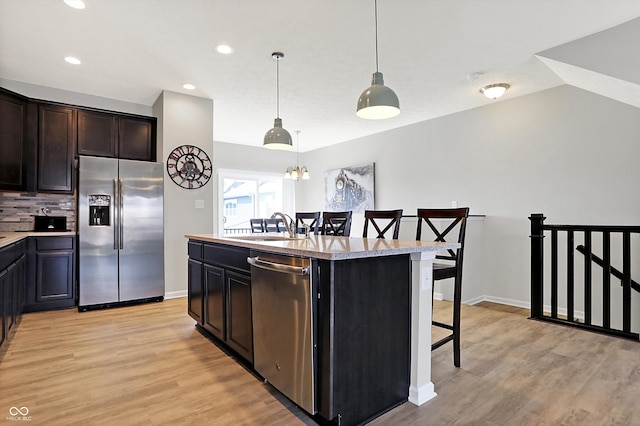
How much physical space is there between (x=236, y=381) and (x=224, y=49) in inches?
107

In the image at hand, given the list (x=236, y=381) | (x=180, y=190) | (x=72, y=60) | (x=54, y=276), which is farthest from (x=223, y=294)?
(x=72, y=60)

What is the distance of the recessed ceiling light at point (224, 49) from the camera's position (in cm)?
307

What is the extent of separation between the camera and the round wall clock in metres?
4.30

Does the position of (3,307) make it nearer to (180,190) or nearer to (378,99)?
(180,190)

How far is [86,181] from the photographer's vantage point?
149 inches

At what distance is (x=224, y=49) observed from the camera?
10.3 ft

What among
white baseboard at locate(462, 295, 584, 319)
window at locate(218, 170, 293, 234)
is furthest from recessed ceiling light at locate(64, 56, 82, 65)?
white baseboard at locate(462, 295, 584, 319)

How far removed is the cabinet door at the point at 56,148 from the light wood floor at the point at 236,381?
171cm

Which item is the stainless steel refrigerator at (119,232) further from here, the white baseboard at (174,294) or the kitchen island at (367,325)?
the kitchen island at (367,325)

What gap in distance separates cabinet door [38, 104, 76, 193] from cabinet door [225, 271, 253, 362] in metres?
3.04

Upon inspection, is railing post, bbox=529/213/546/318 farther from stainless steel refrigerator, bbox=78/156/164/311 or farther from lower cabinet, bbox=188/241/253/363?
stainless steel refrigerator, bbox=78/156/164/311

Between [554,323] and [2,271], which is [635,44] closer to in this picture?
[554,323]

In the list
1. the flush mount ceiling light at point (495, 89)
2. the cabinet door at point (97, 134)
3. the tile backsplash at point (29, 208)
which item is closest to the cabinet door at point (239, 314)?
the cabinet door at point (97, 134)

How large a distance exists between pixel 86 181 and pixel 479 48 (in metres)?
4.16
